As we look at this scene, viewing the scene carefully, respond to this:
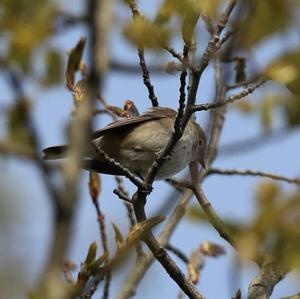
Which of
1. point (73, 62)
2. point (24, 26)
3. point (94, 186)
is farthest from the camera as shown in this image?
point (94, 186)

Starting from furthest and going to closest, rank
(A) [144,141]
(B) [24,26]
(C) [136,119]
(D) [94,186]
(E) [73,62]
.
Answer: (A) [144,141] < (C) [136,119] < (D) [94,186] < (E) [73,62] < (B) [24,26]

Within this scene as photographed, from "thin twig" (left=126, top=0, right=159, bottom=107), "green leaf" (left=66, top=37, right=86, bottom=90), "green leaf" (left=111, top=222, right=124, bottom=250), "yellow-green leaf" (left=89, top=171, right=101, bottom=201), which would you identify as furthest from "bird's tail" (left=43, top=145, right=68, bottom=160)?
"green leaf" (left=111, top=222, right=124, bottom=250)

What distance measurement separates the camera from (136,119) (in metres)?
5.91

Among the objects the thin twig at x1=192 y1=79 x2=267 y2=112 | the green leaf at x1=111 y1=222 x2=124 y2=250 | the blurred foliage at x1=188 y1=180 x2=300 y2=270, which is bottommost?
the blurred foliage at x1=188 y1=180 x2=300 y2=270

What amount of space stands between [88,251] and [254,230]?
5.89 feet

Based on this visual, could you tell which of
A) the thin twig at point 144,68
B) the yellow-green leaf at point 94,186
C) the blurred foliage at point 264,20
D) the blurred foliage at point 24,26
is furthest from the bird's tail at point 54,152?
the blurred foliage at point 264,20

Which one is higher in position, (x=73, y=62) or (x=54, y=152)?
(x=54, y=152)

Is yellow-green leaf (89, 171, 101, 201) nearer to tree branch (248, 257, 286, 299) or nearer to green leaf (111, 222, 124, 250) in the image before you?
green leaf (111, 222, 124, 250)

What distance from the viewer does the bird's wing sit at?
5.77 m

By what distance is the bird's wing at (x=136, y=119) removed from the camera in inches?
227

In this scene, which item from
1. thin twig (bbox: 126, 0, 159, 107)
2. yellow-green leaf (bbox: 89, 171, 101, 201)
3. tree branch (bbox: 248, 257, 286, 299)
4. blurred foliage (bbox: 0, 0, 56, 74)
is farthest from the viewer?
yellow-green leaf (bbox: 89, 171, 101, 201)

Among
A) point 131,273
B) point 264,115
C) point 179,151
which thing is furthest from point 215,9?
point 179,151

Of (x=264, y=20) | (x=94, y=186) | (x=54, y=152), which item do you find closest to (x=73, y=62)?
(x=94, y=186)

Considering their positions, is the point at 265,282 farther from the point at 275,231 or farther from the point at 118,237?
the point at 275,231
